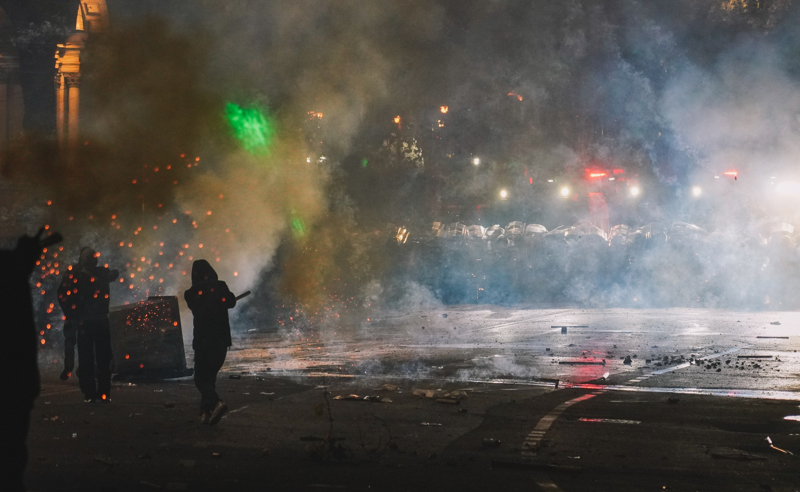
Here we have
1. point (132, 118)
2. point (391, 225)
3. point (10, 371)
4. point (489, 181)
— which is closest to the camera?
point (10, 371)

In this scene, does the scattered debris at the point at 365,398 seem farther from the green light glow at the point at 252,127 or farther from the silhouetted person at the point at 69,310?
the green light glow at the point at 252,127

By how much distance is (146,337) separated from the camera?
9594 mm

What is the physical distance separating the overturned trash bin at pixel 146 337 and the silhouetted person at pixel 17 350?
6321mm

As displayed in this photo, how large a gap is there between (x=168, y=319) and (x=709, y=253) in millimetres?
19844

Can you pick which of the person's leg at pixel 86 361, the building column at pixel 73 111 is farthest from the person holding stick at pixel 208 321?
the building column at pixel 73 111

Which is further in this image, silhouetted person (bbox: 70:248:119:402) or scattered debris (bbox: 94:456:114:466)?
silhouetted person (bbox: 70:248:119:402)

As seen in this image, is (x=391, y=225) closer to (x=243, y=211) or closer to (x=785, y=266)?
(x=243, y=211)

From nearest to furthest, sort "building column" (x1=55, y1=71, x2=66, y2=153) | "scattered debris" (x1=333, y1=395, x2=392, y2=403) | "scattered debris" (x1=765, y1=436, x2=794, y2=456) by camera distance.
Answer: "scattered debris" (x1=765, y1=436, x2=794, y2=456)
"scattered debris" (x1=333, y1=395, x2=392, y2=403)
"building column" (x1=55, y1=71, x2=66, y2=153)

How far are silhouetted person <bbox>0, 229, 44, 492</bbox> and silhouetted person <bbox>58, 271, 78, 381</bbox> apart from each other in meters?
5.17

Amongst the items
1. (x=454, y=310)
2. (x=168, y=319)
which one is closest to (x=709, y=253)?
(x=454, y=310)

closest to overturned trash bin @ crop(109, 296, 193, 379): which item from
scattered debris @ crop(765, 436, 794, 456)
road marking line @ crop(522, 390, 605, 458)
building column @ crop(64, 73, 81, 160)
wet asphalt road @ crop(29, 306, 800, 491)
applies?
wet asphalt road @ crop(29, 306, 800, 491)

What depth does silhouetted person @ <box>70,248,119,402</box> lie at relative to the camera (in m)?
7.97

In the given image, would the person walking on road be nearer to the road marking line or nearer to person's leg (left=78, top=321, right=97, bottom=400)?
the road marking line

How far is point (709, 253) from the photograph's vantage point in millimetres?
24406
